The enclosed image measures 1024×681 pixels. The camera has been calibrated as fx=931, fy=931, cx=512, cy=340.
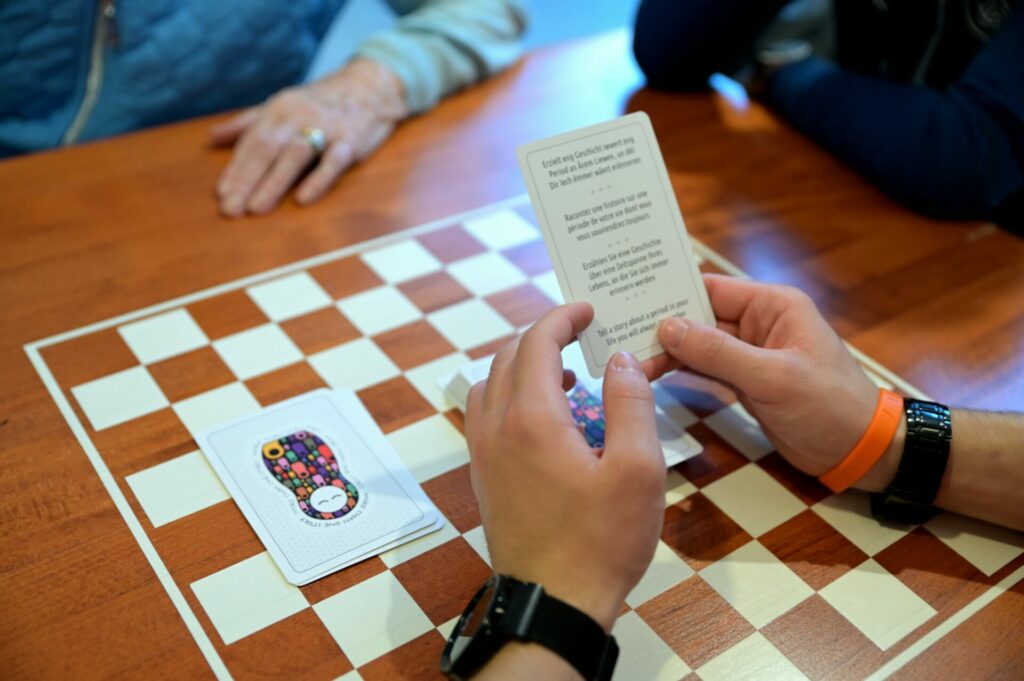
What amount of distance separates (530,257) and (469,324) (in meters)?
0.18

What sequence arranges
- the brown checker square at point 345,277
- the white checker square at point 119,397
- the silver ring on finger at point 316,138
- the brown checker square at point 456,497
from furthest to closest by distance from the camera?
the silver ring on finger at point 316,138, the brown checker square at point 345,277, the white checker square at point 119,397, the brown checker square at point 456,497

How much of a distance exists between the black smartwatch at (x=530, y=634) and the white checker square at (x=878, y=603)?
25cm

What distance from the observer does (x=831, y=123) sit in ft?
5.10

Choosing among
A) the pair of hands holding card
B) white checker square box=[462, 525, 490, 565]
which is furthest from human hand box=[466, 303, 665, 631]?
white checker square box=[462, 525, 490, 565]

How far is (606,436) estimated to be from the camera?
29.9 inches

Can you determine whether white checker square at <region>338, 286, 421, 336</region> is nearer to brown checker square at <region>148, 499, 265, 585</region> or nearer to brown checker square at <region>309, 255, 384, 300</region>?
brown checker square at <region>309, 255, 384, 300</region>

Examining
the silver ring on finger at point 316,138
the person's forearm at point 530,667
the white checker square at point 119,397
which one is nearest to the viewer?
the person's forearm at point 530,667

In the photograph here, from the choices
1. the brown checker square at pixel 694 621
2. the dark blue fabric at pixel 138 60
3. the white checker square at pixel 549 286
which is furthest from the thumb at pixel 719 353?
the dark blue fabric at pixel 138 60

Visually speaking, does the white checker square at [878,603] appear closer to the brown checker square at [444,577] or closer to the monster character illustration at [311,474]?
the brown checker square at [444,577]

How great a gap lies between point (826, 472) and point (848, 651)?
0.66ft

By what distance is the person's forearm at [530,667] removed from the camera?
70 cm

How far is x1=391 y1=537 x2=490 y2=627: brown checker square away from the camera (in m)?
0.82

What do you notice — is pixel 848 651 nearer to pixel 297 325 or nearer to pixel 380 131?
pixel 297 325

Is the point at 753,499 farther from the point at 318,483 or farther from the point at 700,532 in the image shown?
the point at 318,483
